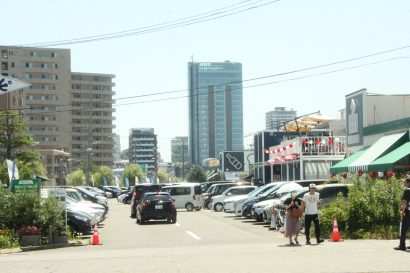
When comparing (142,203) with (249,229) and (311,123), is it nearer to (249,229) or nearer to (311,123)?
(249,229)

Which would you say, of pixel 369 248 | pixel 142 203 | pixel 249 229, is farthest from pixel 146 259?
pixel 142 203

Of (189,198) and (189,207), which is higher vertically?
(189,198)

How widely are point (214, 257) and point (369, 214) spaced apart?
25.1 ft

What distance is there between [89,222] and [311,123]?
47187 millimetres

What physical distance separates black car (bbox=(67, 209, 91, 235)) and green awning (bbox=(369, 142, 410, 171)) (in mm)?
13835

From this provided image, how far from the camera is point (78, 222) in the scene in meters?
23.8

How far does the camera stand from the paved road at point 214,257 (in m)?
13.4

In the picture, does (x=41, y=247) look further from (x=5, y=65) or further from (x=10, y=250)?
(x=5, y=65)

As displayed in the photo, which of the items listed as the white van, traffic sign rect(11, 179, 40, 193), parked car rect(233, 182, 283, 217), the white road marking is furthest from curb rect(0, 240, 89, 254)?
the white van

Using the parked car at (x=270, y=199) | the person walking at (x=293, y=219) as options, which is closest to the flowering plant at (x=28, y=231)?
the person walking at (x=293, y=219)

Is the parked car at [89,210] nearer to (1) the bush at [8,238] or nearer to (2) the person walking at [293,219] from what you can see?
(1) the bush at [8,238]

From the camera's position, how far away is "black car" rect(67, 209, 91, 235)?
23594 mm

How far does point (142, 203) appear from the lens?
31.2m

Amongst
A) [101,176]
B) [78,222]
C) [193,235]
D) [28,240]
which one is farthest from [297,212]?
[101,176]
